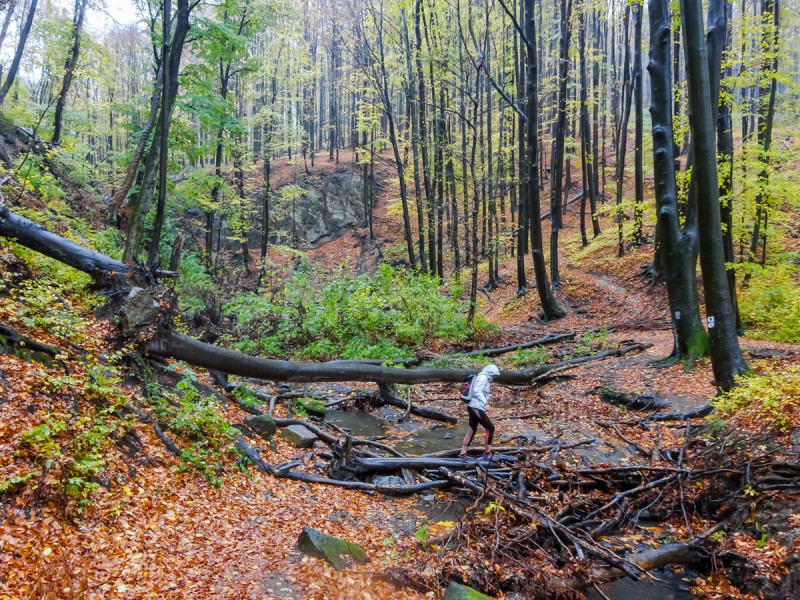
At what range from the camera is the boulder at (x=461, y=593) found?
3.91m

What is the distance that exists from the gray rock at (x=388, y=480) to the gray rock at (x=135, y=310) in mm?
4053

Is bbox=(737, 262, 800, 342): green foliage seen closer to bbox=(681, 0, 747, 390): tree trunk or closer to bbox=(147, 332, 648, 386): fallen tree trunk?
bbox=(147, 332, 648, 386): fallen tree trunk

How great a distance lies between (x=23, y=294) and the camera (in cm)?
635

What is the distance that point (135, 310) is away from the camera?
6012 mm

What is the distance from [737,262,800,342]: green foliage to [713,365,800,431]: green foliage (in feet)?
26.4

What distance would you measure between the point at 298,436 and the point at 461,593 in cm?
481

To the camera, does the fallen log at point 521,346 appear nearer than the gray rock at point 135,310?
No

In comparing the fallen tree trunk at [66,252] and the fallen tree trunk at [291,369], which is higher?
the fallen tree trunk at [66,252]

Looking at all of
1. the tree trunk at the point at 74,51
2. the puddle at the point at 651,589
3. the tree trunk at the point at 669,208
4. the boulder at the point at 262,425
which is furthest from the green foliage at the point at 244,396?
the tree trunk at the point at 74,51

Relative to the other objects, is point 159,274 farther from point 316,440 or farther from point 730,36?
point 730,36

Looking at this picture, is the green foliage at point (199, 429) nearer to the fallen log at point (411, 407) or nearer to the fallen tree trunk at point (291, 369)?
the fallen tree trunk at point (291, 369)

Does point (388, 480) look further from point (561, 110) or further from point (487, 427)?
point (561, 110)

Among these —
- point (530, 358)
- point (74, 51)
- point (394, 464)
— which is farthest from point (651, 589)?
point (74, 51)

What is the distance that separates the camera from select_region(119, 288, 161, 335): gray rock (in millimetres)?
6012
